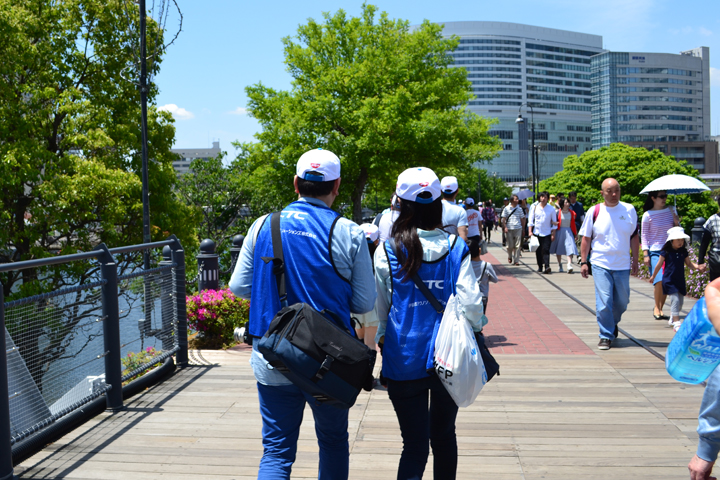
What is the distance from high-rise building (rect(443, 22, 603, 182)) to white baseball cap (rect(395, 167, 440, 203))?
160 meters

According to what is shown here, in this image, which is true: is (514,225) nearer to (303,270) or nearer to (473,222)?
(473,222)

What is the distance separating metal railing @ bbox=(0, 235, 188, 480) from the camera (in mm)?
4027

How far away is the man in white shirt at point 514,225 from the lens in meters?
16.6

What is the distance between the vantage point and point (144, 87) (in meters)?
12.9

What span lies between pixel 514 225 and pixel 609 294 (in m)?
9.76

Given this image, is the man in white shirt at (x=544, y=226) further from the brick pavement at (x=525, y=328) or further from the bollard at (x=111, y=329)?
the bollard at (x=111, y=329)

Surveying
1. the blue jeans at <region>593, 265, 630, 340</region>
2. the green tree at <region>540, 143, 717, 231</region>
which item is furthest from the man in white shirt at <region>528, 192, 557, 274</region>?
the green tree at <region>540, 143, 717, 231</region>

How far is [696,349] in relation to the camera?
8.63 feet

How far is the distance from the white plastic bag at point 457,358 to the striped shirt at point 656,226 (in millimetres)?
6570

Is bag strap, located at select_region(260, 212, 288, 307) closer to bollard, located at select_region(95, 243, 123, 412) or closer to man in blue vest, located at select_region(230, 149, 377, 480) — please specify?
man in blue vest, located at select_region(230, 149, 377, 480)

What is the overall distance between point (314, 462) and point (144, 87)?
10722 millimetres

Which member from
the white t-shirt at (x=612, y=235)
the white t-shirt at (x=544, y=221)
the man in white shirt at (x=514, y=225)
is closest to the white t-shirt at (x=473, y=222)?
the white t-shirt at (x=544, y=221)

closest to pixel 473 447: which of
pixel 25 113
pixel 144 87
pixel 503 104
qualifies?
pixel 144 87

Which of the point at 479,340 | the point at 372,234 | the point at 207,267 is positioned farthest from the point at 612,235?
the point at 207,267
